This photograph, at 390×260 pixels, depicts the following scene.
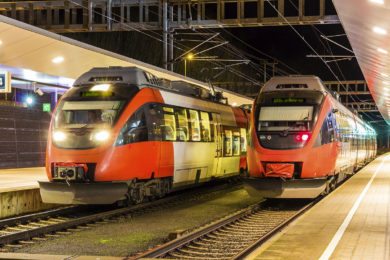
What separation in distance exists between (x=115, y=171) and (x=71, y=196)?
3.69 ft

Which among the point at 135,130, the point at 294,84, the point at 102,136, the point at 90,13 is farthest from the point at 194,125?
the point at 90,13

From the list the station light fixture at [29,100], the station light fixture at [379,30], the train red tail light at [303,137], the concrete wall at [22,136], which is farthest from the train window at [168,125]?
the station light fixture at [29,100]

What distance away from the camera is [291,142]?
1484 centimetres

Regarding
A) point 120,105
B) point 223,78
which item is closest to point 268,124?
point 120,105

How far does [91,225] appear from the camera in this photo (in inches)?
506

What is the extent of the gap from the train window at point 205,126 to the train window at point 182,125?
139cm

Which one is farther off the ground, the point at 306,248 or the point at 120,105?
the point at 120,105

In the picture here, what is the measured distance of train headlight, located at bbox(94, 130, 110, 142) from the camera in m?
13.5

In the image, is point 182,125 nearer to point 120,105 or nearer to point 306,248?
point 120,105

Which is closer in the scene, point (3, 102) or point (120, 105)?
point (120, 105)

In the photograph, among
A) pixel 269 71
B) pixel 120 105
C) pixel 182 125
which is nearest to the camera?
pixel 120 105

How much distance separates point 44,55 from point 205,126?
5521 mm

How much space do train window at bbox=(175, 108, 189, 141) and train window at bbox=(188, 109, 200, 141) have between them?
43cm

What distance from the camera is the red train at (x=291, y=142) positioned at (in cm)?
1471
